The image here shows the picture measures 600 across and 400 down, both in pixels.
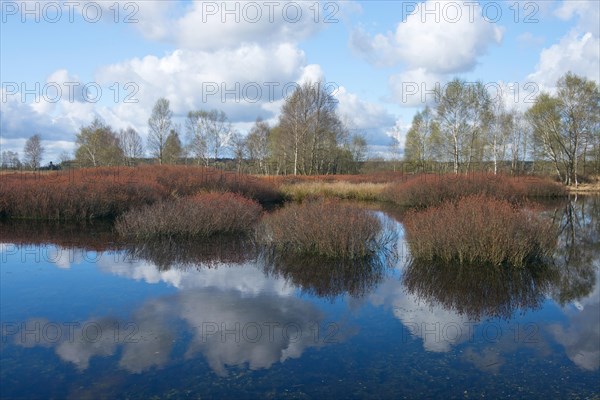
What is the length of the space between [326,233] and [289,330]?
5365mm

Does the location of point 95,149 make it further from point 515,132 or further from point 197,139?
point 515,132

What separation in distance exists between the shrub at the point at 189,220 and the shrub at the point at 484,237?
21.9 ft

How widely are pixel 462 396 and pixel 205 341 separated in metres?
3.45

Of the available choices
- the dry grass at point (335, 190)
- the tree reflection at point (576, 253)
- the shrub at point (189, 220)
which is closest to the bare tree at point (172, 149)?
the dry grass at point (335, 190)

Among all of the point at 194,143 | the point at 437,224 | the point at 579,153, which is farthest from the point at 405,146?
the point at 437,224

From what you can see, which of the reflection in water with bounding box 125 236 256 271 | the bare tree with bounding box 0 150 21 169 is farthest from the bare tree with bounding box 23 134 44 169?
the reflection in water with bounding box 125 236 256 271

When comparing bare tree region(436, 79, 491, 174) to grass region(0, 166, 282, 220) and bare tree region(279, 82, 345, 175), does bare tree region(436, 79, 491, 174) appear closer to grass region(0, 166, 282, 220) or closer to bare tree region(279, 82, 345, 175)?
bare tree region(279, 82, 345, 175)

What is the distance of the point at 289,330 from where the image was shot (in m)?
7.29

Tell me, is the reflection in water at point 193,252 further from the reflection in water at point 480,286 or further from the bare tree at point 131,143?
the bare tree at point 131,143

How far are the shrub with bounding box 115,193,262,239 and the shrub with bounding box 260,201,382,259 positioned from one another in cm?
245

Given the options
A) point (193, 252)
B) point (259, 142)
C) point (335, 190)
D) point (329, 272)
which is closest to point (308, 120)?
point (335, 190)

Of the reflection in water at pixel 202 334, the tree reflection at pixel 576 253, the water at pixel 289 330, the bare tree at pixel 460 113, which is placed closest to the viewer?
the water at pixel 289 330

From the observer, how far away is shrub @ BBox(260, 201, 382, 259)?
12.4 m

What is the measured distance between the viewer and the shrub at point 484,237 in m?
11.4
